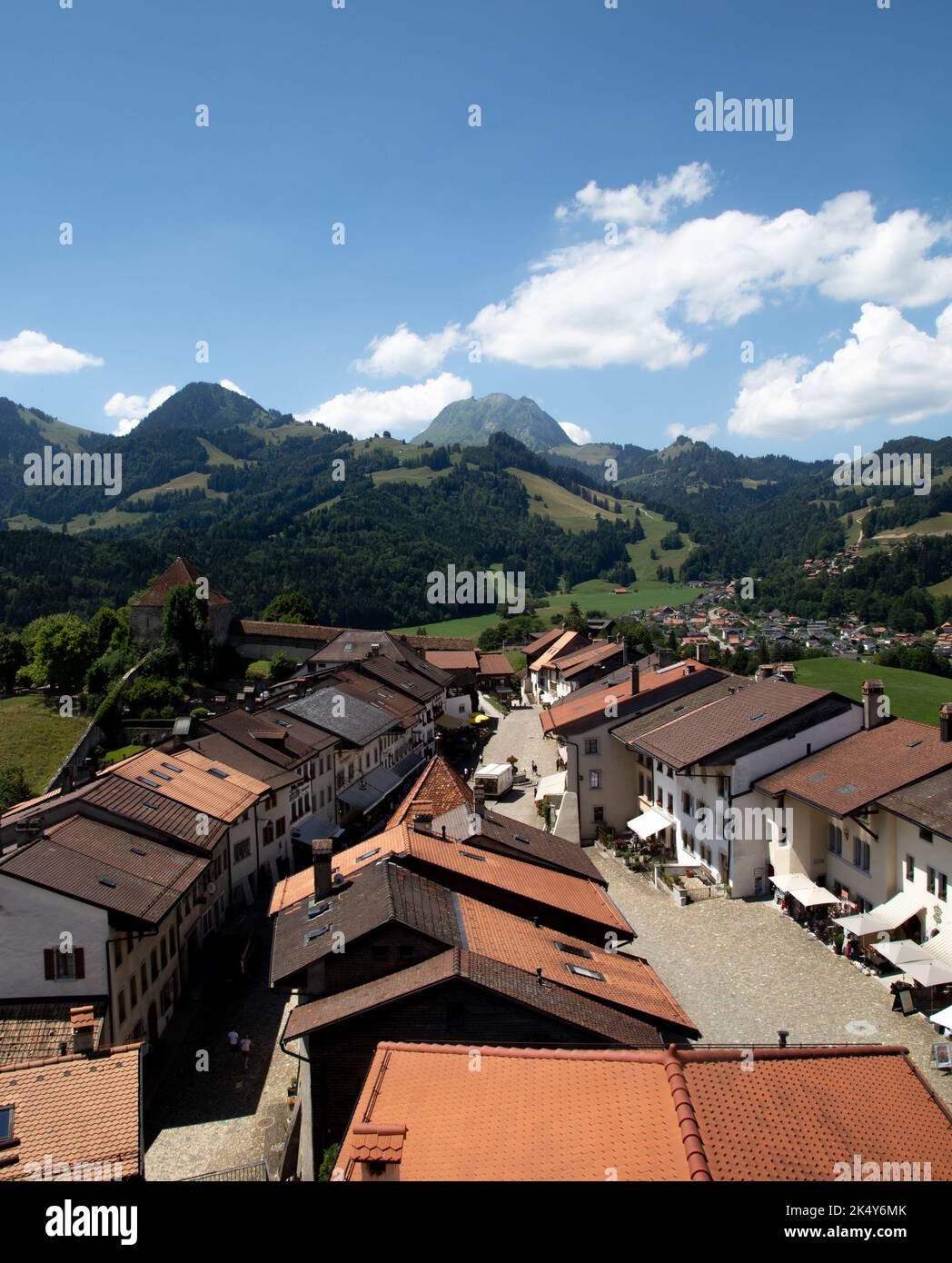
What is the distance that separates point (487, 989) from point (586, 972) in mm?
3932

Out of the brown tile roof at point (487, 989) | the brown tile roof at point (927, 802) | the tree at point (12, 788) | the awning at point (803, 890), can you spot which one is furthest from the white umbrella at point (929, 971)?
the tree at point (12, 788)

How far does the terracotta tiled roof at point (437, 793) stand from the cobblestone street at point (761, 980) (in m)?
8.36

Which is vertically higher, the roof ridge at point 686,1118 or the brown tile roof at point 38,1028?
the roof ridge at point 686,1118

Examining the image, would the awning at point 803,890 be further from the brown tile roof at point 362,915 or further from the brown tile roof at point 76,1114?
the brown tile roof at point 76,1114

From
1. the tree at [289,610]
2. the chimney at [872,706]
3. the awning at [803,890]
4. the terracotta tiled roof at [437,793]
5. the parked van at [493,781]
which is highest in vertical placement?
the tree at [289,610]

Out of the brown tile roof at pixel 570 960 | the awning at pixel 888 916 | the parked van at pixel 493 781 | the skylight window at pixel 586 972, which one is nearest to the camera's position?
the brown tile roof at pixel 570 960

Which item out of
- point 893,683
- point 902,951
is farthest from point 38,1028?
point 893,683

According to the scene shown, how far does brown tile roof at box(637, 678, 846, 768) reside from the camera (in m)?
39.4

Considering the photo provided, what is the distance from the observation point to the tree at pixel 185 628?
8188 cm

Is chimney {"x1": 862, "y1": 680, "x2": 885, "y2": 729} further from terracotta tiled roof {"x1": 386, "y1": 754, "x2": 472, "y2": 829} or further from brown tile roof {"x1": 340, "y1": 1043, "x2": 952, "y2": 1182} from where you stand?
brown tile roof {"x1": 340, "y1": 1043, "x2": 952, "y2": 1182}

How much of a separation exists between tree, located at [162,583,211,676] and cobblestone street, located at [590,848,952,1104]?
5478 cm

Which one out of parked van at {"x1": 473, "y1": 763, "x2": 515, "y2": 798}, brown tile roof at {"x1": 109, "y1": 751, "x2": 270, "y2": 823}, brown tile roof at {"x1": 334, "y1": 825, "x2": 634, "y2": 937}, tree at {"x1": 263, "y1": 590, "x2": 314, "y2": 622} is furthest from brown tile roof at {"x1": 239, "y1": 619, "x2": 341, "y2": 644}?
brown tile roof at {"x1": 334, "y1": 825, "x2": 634, "y2": 937}

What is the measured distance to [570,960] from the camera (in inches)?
923
